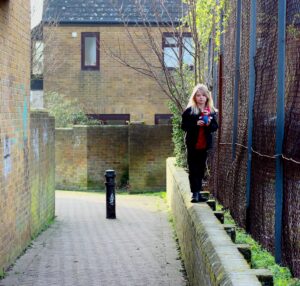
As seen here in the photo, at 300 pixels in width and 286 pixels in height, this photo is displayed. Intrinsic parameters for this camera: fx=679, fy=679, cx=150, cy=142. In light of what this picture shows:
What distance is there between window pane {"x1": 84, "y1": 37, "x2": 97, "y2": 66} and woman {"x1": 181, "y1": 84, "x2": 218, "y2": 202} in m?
17.7

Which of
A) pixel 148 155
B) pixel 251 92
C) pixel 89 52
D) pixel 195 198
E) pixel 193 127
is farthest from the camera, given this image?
pixel 89 52

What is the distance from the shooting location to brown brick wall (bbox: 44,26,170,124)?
2519 cm

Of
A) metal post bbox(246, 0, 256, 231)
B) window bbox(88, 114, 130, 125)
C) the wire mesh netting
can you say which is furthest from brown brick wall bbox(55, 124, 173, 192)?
the wire mesh netting

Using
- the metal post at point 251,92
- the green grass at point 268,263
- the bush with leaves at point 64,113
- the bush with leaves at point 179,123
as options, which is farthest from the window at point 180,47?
the green grass at point 268,263

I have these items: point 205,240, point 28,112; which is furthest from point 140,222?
point 205,240

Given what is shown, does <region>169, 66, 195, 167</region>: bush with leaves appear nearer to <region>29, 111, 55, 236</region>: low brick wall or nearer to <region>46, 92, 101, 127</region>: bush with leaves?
<region>29, 111, 55, 236</region>: low brick wall

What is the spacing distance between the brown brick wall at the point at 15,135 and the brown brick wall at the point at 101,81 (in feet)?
47.1

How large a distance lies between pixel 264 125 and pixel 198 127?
1211 mm

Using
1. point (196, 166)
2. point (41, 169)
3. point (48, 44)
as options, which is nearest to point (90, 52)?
point (48, 44)

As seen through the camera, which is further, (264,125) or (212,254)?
Answer: (264,125)

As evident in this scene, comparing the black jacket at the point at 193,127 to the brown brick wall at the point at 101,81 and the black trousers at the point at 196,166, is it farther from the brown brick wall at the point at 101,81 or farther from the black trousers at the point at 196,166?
the brown brick wall at the point at 101,81

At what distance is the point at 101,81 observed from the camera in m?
25.2

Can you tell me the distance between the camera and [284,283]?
5.02m

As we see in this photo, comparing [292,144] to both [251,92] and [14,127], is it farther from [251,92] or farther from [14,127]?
[14,127]
